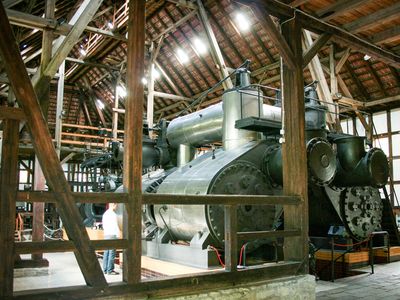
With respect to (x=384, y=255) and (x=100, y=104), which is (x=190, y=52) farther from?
(x=384, y=255)

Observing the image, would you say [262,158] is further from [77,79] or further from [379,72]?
[77,79]

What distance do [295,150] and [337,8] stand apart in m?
2.44

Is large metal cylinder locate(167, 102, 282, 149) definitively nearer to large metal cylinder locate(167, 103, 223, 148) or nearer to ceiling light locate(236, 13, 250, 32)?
large metal cylinder locate(167, 103, 223, 148)

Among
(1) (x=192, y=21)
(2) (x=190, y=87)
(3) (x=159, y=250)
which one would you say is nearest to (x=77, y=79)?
(2) (x=190, y=87)

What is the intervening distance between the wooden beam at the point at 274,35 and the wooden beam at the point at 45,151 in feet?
10.9

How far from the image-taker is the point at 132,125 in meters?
4.36

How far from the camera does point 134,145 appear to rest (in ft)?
14.2

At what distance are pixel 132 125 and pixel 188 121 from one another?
506 cm

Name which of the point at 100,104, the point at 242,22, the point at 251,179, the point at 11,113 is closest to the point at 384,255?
the point at 251,179

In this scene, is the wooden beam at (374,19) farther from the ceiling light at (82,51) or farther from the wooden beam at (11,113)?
the ceiling light at (82,51)

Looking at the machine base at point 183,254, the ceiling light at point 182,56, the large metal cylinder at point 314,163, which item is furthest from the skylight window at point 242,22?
the machine base at point 183,254

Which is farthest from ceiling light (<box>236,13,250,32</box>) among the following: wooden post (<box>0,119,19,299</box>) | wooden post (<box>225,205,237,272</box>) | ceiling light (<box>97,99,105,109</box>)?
wooden post (<box>0,119,19,299</box>)

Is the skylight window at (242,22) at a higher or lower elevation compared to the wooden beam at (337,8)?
higher

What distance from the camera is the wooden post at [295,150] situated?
19.5 ft
